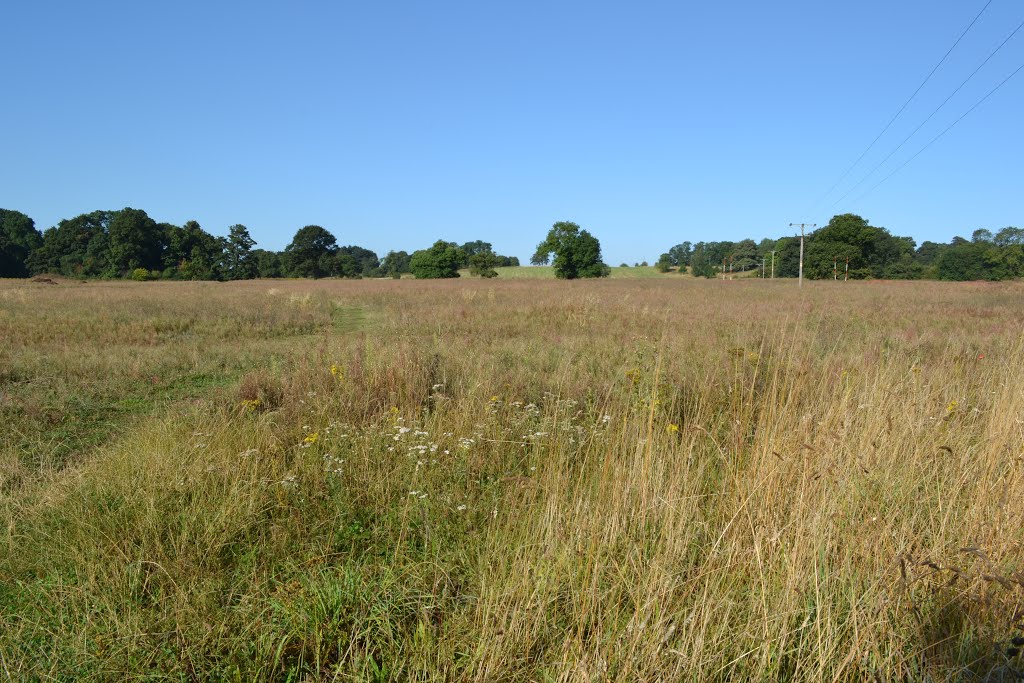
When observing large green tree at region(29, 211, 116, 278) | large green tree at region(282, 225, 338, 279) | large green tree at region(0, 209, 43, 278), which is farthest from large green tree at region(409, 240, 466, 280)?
large green tree at region(0, 209, 43, 278)

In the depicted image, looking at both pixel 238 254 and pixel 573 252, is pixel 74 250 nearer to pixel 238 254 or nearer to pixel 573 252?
pixel 238 254

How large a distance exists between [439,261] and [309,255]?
1825 centimetres

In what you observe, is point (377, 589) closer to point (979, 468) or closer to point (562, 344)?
point (979, 468)

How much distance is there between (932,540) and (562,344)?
7009mm

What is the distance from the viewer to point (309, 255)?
256ft

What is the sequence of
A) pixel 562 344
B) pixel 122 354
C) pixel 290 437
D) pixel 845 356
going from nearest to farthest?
1. pixel 290 437
2. pixel 845 356
3. pixel 122 354
4. pixel 562 344

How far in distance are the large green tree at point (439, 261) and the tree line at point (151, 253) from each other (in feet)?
0.49

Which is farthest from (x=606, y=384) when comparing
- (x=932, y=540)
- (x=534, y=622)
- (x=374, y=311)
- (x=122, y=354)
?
(x=374, y=311)

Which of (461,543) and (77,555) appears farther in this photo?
(461,543)

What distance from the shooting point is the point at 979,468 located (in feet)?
9.39

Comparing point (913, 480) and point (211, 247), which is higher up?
point (211, 247)

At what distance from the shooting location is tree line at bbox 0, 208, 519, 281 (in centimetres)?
6353

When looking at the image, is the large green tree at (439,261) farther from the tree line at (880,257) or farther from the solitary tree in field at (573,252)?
the tree line at (880,257)

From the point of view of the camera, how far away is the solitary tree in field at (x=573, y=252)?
3125 inches
